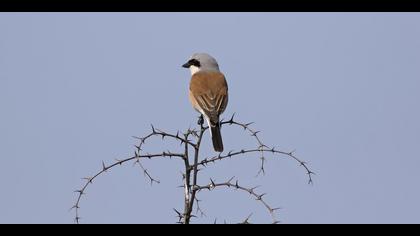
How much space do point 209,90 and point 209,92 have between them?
5cm

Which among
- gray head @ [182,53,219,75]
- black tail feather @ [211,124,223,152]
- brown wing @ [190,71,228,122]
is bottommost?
black tail feather @ [211,124,223,152]

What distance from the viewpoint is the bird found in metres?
6.77

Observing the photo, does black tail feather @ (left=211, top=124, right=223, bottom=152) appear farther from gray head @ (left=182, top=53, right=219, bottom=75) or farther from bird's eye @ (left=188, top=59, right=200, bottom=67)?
bird's eye @ (left=188, top=59, right=200, bottom=67)

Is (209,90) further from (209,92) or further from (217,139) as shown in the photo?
(217,139)

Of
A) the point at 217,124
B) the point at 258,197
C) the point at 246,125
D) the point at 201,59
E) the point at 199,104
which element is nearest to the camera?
the point at 258,197

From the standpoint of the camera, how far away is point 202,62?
26.4ft

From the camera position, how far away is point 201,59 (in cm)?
805

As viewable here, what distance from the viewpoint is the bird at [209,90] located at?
6.77 metres

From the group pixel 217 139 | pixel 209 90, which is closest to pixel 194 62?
pixel 209 90

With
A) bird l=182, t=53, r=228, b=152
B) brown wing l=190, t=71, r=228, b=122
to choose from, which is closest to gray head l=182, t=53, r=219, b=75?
bird l=182, t=53, r=228, b=152

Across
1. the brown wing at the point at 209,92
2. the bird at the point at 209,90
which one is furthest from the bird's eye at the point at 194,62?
the brown wing at the point at 209,92
